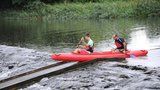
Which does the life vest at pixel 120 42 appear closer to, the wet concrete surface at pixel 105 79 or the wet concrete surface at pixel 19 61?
the wet concrete surface at pixel 105 79

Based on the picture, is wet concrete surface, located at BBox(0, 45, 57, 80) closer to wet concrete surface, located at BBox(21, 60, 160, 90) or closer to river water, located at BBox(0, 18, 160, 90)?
river water, located at BBox(0, 18, 160, 90)

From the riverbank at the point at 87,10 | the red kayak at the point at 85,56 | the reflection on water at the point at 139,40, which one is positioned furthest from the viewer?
the riverbank at the point at 87,10

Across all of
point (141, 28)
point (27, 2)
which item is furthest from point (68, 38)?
point (27, 2)

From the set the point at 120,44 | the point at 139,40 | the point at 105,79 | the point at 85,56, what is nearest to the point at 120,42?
the point at 120,44

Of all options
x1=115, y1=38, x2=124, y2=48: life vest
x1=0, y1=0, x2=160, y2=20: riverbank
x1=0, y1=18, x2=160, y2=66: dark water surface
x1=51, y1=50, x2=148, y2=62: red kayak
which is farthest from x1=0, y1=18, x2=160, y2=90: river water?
x1=0, y1=0, x2=160, y2=20: riverbank

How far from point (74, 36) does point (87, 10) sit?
74.1 feet

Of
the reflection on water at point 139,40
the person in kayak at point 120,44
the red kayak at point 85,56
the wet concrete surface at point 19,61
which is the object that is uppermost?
the person in kayak at point 120,44

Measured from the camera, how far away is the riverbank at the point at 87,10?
62812 mm

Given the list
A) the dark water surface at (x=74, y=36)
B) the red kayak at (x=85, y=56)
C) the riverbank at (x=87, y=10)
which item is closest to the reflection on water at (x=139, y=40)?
the dark water surface at (x=74, y=36)

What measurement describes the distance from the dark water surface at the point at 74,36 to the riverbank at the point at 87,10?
9.63 meters

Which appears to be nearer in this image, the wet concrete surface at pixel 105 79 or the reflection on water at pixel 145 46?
the wet concrete surface at pixel 105 79

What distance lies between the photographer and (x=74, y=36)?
41.5 m

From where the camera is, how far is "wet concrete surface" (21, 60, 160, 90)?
1823 cm

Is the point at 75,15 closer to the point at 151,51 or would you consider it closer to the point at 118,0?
the point at 118,0
